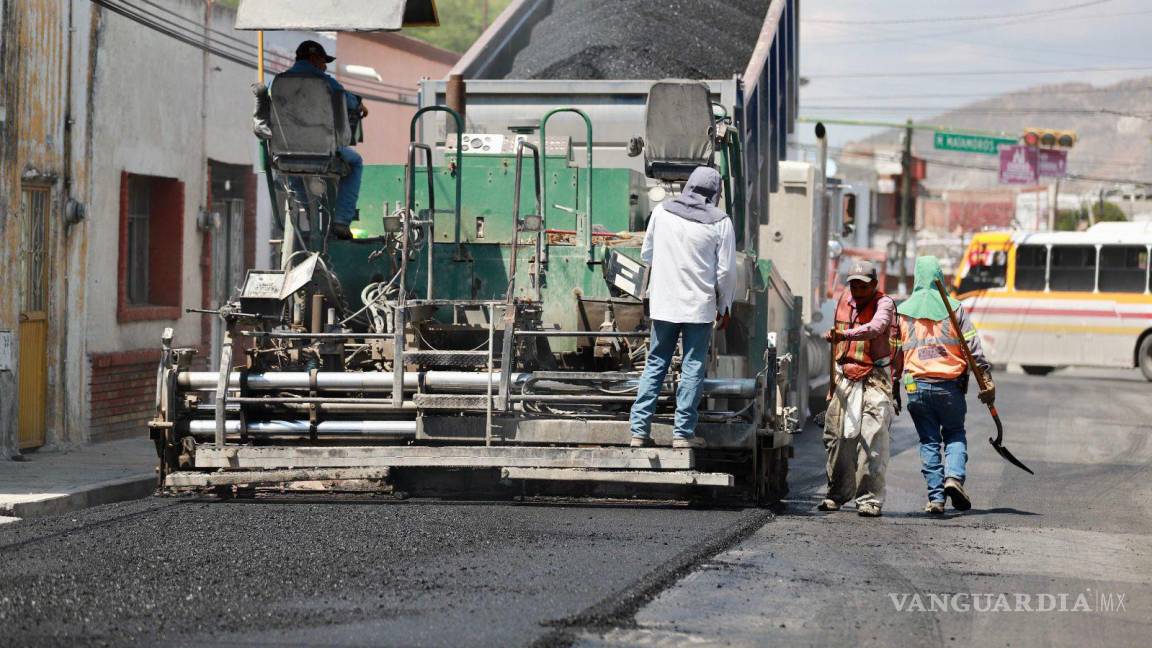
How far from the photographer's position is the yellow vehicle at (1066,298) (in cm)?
2902

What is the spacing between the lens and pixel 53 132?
13805mm

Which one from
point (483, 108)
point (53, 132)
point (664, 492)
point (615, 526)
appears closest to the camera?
point (615, 526)

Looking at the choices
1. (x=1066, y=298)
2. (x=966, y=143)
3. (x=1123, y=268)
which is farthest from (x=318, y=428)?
(x=966, y=143)

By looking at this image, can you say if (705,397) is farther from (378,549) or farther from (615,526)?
Answer: (378,549)

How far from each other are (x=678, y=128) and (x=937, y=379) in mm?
2266

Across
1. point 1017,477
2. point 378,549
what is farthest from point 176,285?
point 378,549

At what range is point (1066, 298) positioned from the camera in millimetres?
29594

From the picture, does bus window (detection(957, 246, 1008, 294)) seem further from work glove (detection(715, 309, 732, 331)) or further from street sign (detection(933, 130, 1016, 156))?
work glove (detection(715, 309, 732, 331))

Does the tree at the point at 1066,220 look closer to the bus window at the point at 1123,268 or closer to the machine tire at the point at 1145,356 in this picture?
the bus window at the point at 1123,268

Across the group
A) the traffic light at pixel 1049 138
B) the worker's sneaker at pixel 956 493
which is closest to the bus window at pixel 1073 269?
the traffic light at pixel 1049 138

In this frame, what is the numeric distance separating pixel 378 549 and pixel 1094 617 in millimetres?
3074

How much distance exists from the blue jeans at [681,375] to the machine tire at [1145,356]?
70.2 feet

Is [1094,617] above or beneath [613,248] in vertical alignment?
beneath

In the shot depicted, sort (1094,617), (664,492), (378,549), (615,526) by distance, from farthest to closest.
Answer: (664,492) < (615,526) < (378,549) < (1094,617)
